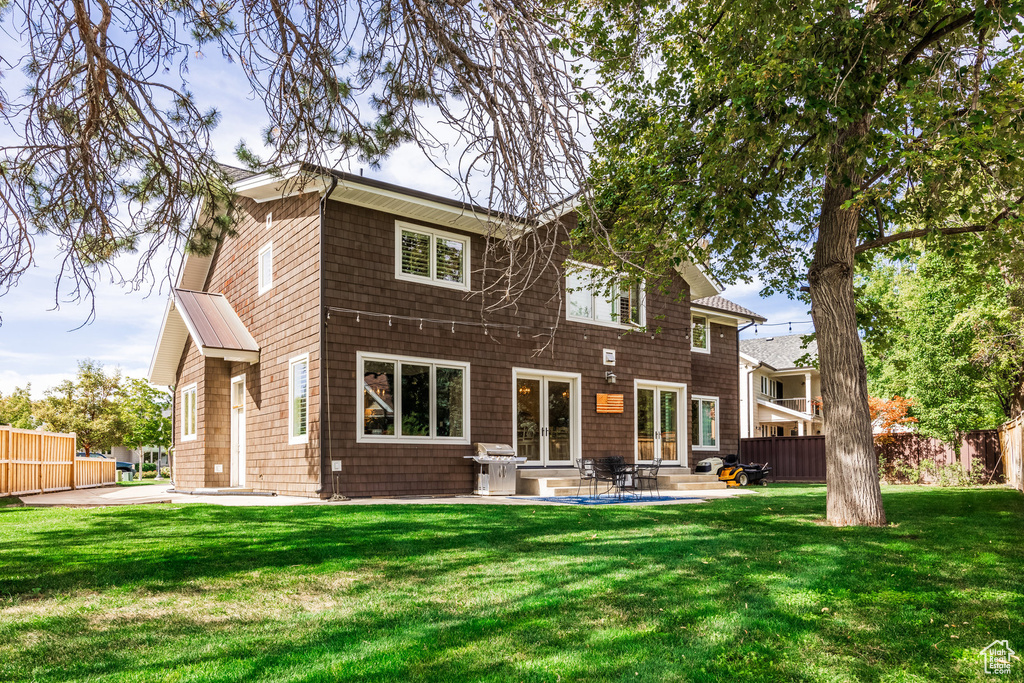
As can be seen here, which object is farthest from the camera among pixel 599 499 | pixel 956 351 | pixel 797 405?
pixel 797 405

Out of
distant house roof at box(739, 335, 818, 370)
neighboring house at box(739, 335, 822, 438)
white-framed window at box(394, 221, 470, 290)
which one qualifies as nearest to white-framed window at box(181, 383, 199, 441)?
white-framed window at box(394, 221, 470, 290)

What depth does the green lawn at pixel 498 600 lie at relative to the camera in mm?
4094

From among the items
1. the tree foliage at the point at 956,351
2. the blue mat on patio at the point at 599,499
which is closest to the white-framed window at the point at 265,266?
the blue mat on patio at the point at 599,499

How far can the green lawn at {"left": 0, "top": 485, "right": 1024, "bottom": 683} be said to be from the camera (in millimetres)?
4094

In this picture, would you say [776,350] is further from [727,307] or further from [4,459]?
[4,459]

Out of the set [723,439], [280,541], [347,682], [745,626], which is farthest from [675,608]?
[723,439]

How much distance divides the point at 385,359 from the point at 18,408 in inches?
1371

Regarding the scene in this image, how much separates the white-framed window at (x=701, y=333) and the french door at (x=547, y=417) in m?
6.89

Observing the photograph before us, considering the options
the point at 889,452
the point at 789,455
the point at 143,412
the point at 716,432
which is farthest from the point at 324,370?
the point at 143,412

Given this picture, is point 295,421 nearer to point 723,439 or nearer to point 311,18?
point 311,18

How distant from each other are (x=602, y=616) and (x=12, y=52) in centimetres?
602

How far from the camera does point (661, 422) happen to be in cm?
1878

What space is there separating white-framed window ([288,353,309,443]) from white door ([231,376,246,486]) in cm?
274

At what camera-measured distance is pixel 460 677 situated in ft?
12.7
